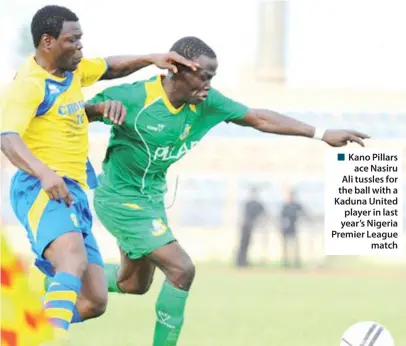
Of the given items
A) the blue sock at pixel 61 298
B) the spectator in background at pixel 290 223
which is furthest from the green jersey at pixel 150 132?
the spectator in background at pixel 290 223

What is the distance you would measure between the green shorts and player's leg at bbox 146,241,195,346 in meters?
0.08

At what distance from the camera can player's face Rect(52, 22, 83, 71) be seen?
757 centimetres

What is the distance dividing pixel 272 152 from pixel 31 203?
2362 cm

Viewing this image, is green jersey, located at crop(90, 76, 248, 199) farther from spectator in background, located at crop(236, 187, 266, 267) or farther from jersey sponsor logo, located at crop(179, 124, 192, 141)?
spectator in background, located at crop(236, 187, 266, 267)

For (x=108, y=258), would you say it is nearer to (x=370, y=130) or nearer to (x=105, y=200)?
(x=370, y=130)

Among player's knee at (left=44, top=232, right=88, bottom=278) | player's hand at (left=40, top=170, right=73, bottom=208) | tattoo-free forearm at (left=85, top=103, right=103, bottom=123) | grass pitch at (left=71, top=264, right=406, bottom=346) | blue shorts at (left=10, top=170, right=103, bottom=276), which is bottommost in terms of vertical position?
grass pitch at (left=71, top=264, right=406, bottom=346)

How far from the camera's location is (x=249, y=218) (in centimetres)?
2795

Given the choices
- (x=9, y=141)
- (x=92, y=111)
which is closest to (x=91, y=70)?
(x=92, y=111)

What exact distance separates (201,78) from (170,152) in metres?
0.67

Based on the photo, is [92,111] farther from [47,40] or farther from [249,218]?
[249,218]

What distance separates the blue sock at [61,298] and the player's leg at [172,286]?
1216 millimetres

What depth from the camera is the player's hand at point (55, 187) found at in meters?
6.98

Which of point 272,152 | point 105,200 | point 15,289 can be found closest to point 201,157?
point 272,152

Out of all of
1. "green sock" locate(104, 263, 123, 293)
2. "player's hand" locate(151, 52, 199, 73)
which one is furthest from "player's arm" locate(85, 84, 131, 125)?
"green sock" locate(104, 263, 123, 293)
